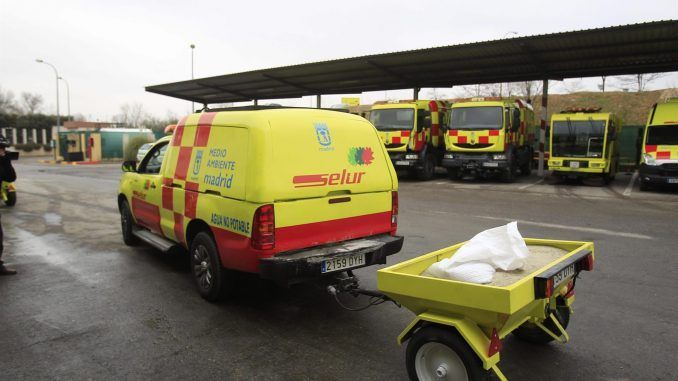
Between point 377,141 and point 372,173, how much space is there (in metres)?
0.39

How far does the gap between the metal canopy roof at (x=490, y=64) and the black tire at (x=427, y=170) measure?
13.0 ft

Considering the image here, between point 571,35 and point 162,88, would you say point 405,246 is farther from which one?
point 162,88

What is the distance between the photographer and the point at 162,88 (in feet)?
101

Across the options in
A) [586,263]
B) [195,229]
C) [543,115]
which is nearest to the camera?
[586,263]

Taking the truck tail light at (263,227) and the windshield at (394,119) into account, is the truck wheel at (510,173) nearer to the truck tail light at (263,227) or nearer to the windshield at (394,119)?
the windshield at (394,119)

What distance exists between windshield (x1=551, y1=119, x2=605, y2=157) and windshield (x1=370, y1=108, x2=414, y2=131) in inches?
200

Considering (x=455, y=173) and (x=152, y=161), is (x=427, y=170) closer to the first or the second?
(x=455, y=173)

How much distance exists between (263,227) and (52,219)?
805 cm

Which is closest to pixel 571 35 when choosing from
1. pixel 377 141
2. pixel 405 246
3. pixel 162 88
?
pixel 405 246

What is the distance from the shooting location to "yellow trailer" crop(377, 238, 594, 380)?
2.72 metres

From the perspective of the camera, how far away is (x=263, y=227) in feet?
13.7

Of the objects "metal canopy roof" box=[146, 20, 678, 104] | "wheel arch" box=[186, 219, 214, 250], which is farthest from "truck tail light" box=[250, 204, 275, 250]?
"metal canopy roof" box=[146, 20, 678, 104]

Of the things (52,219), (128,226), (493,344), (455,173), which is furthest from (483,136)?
(493,344)

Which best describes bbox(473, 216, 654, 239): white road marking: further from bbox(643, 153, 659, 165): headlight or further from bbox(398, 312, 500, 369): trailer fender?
bbox(643, 153, 659, 165): headlight
